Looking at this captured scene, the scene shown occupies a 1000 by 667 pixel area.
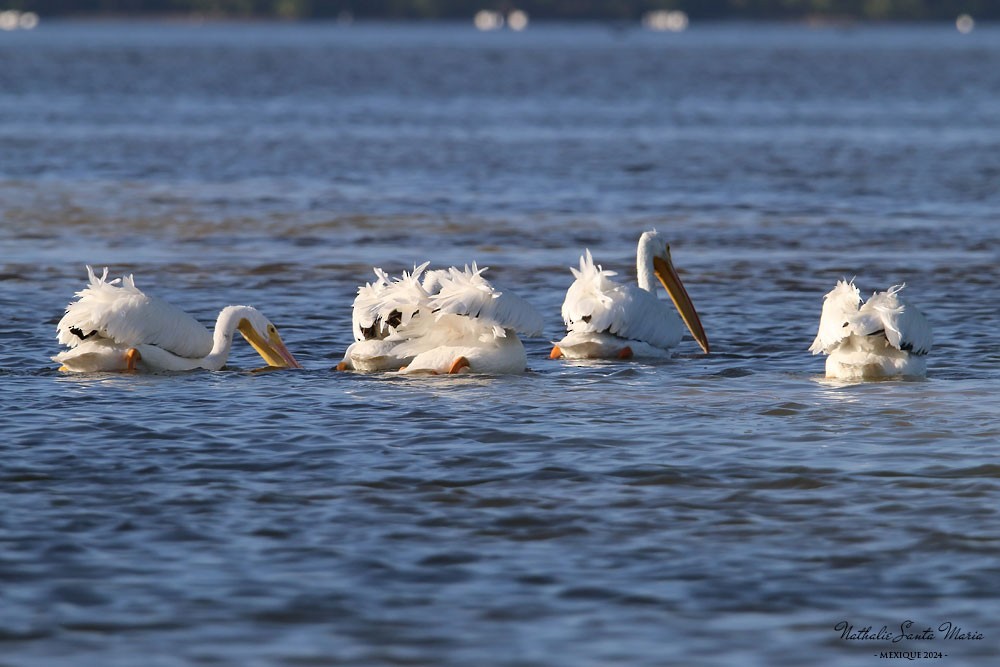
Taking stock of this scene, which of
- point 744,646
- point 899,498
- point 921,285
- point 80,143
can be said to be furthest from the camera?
point 80,143

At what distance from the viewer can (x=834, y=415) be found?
1042cm

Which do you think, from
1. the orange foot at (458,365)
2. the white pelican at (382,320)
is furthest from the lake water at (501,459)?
the white pelican at (382,320)

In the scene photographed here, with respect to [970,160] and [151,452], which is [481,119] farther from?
[151,452]

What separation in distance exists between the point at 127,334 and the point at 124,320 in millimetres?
100

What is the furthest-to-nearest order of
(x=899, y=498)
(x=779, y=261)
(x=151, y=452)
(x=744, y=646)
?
(x=779, y=261)
(x=151, y=452)
(x=899, y=498)
(x=744, y=646)

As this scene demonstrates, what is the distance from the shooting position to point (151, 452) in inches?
369

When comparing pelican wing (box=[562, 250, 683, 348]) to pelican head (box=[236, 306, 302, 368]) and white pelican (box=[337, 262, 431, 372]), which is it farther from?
pelican head (box=[236, 306, 302, 368])

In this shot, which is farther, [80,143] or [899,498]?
[80,143]

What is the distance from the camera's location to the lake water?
22.1 feet

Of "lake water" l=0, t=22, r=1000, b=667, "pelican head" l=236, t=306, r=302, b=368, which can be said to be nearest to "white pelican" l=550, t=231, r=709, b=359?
"lake water" l=0, t=22, r=1000, b=667

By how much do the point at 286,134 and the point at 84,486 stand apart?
28994 mm

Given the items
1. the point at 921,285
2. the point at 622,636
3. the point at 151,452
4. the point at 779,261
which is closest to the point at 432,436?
the point at 151,452

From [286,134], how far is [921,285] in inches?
899

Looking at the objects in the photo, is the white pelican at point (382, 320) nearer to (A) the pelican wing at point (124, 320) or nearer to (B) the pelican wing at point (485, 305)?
(B) the pelican wing at point (485, 305)
